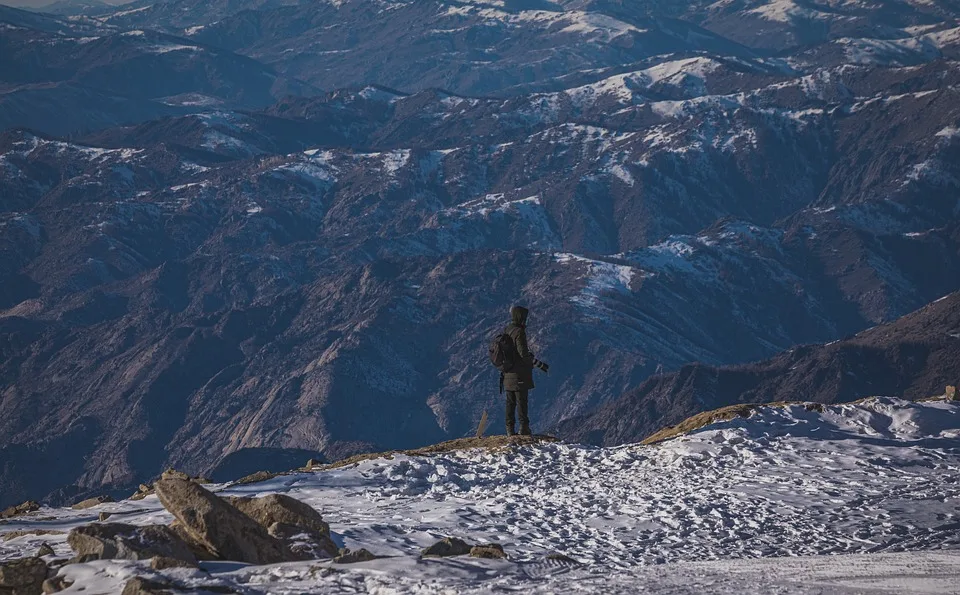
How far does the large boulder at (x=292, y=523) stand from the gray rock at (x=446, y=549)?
180 cm

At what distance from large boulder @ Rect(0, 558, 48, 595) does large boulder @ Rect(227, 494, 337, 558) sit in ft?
14.1

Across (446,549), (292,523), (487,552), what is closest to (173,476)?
(292,523)

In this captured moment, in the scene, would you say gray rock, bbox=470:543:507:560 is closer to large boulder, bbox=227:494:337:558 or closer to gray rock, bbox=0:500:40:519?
large boulder, bbox=227:494:337:558

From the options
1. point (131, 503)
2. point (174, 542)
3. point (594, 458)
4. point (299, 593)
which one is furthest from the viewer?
point (594, 458)

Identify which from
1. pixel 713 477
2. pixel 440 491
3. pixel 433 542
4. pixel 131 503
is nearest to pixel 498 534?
pixel 433 542

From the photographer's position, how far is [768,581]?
24.5 m

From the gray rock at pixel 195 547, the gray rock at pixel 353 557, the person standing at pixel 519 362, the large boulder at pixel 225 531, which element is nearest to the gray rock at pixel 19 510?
the gray rock at pixel 195 547

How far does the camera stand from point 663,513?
31.2 m

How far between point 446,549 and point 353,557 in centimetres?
194

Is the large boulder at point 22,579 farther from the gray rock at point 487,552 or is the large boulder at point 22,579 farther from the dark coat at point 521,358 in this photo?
the dark coat at point 521,358

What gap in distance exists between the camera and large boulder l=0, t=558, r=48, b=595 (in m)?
24.3

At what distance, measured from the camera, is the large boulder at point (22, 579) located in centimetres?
2433

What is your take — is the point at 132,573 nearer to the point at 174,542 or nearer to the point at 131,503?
the point at 174,542

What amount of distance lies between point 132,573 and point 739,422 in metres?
18.5
